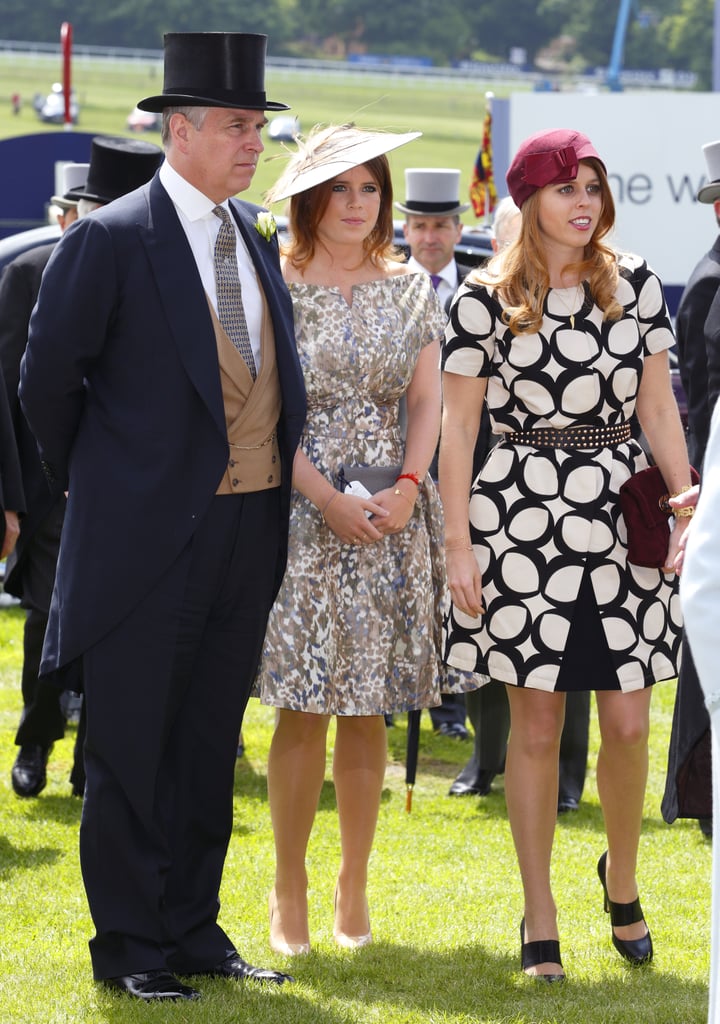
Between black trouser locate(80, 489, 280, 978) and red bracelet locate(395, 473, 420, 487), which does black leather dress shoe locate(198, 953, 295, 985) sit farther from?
red bracelet locate(395, 473, 420, 487)

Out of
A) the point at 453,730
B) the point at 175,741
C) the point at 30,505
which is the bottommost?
the point at 453,730

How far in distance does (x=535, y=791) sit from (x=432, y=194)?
3893mm

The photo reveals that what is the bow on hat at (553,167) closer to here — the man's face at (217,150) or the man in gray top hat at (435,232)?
the man's face at (217,150)

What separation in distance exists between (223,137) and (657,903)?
8.20 ft

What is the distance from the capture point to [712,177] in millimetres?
5062

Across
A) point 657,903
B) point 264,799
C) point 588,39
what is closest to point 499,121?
point 264,799

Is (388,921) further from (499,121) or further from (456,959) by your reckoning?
(499,121)

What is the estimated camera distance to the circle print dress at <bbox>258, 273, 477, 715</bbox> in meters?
4.23

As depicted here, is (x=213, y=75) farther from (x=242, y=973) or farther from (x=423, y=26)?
(x=423, y=26)

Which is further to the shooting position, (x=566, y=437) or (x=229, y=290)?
(x=566, y=437)

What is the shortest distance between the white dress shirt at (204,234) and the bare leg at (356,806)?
3.69 feet

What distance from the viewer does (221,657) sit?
12.9ft

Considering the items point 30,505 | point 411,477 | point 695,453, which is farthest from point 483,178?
point 411,477

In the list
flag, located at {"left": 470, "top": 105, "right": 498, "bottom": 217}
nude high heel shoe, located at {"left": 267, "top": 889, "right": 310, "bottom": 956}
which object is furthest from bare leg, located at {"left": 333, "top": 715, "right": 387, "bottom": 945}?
flag, located at {"left": 470, "top": 105, "right": 498, "bottom": 217}
